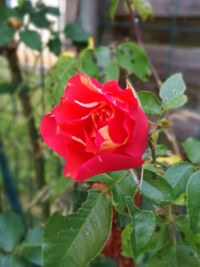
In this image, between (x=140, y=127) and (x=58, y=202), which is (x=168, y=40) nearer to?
(x=58, y=202)

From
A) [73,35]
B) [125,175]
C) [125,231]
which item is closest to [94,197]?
[125,175]

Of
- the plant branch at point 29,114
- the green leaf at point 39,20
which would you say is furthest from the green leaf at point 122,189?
the plant branch at point 29,114

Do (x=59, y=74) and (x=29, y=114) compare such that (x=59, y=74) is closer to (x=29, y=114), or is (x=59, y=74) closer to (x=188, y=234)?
(x=188, y=234)

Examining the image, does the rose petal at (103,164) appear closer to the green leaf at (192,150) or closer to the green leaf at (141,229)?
the green leaf at (141,229)

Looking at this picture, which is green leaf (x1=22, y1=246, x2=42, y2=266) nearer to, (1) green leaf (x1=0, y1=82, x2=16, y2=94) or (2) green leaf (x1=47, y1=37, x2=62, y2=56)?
(2) green leaf (x1=47, y1=37, x2=62, y2=56)

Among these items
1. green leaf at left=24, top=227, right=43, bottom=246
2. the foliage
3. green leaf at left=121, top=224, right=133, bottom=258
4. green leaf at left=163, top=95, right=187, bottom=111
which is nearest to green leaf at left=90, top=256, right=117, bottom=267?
the foliage
